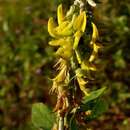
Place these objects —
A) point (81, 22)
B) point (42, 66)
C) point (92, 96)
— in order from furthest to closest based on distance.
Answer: point (42, 66)
point (92, 96)
point (81, 22)

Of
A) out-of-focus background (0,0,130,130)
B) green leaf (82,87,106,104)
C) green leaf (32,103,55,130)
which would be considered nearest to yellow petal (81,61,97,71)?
green leaf (82,87,106,104)

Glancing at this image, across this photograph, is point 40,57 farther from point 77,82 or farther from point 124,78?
point 77,82

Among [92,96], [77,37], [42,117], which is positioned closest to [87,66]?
[77,37]

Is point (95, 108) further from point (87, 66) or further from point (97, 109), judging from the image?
point (87, 66)

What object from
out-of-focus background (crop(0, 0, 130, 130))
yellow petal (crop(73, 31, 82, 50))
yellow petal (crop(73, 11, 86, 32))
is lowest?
out-of-focus background (crop(0, 0, 130, 130))

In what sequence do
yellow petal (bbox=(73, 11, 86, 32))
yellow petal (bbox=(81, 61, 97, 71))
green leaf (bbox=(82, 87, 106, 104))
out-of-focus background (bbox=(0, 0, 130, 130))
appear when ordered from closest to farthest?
1. yellow petal (bbox=(73, 11, 86, 32))
2. yellow petal (bbox=(81, 61, 97, 71))
3. green leaf (bbox=(82, 87, 106, 104))
4. out-of-focus background (bbox=(0, 0, 130, 130))

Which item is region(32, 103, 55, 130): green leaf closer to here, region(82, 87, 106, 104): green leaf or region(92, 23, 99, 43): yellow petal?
region(82, 87, 106, 104): green leaf
